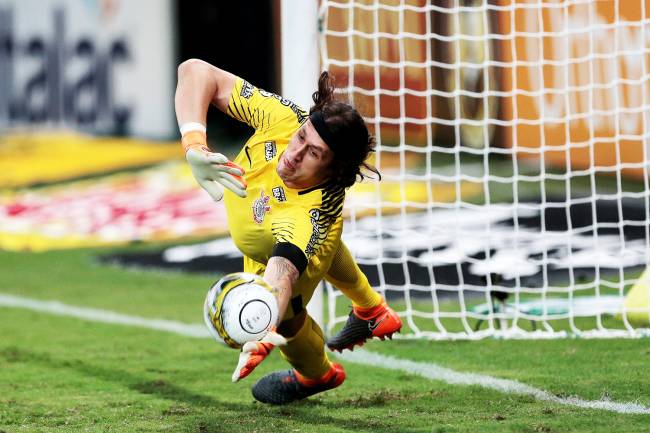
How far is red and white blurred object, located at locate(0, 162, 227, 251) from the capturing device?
1077 centimetres

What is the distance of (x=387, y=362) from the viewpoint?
18.8ft

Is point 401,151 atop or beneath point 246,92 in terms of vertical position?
beneath

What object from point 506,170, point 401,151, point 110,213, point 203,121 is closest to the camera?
point 203,121

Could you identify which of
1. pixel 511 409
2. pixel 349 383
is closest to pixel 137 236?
pixel 349 383

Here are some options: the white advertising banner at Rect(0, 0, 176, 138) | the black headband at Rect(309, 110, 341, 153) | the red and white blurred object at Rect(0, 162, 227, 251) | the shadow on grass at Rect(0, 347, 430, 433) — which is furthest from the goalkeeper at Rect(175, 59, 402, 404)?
the white advertising banner at Rect(0, 0, 176, 138)

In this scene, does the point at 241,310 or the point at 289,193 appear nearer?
the point at 241,310

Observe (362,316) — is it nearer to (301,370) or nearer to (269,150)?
(301,370)

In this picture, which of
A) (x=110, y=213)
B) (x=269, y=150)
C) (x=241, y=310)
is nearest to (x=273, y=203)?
(x=269, y=150)

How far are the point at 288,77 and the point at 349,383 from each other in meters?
1.71

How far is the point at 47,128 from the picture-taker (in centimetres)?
1698

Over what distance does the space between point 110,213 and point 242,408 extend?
7493mm

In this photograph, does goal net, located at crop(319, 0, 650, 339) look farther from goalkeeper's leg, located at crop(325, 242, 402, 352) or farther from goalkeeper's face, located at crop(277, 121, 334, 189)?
goalkeeper's leg, located at crop(325, 242, 402, 352)

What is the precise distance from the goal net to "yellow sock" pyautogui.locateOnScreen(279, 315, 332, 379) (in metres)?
0.90

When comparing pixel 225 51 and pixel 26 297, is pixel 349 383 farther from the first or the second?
pixel 225 51
